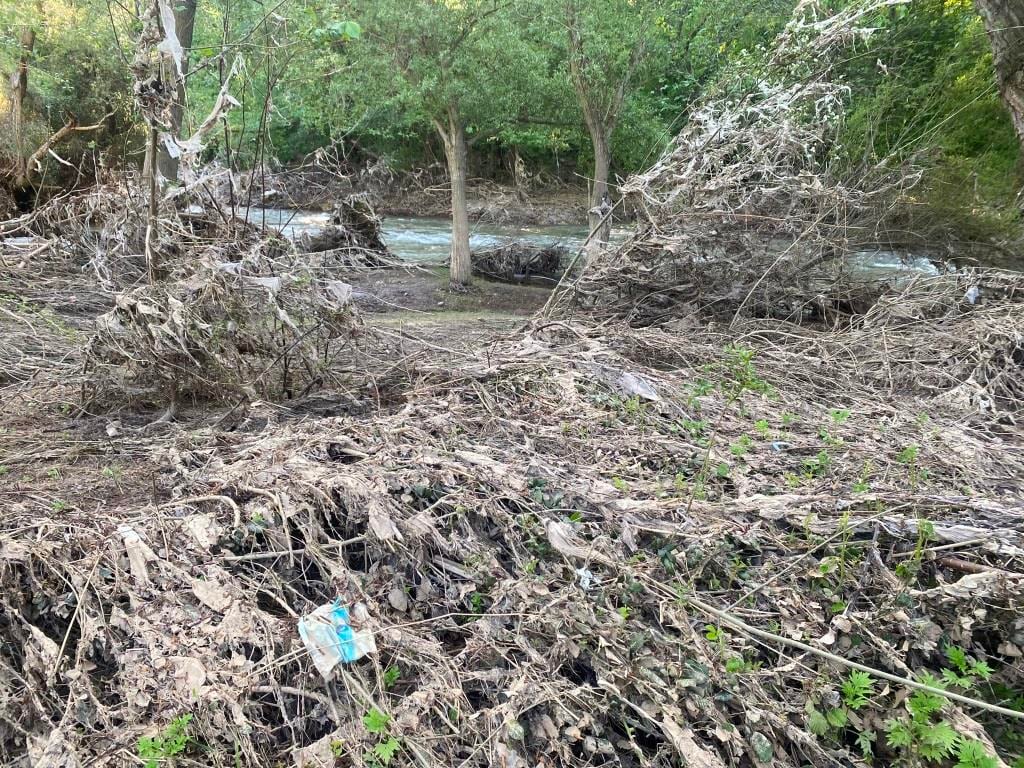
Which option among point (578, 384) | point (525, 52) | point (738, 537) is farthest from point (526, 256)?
point (738, 537)

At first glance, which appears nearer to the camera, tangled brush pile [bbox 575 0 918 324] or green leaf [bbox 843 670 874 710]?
green leaf [bbox 843 670 874 710]

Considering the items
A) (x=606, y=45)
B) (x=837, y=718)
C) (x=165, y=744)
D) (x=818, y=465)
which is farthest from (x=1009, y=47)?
(x=165, y=744)

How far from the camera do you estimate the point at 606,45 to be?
352 inches

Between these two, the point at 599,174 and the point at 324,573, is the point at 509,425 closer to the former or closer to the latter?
the point at 324,573

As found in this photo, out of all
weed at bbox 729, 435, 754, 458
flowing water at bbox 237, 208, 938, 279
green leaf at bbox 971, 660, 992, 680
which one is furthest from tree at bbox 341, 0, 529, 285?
green leaf at bbox 971, 660, 992, 680

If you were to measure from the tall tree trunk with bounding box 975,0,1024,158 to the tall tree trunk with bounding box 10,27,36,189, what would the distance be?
13.9 metres

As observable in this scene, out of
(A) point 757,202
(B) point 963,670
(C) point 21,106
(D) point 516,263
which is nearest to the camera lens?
(B) point 963,670

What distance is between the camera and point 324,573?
8.89ft

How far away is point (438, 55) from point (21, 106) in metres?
8.36

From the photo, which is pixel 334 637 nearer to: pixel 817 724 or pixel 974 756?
pixel 817 724

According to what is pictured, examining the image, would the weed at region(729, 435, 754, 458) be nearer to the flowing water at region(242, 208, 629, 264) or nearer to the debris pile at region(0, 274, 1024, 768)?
the debris pile at region(0, 274, 1024, 768)

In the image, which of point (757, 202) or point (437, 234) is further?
point (437, 234)

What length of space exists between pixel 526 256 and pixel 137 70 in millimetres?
9492

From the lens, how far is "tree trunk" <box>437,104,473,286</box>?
34.2ft
